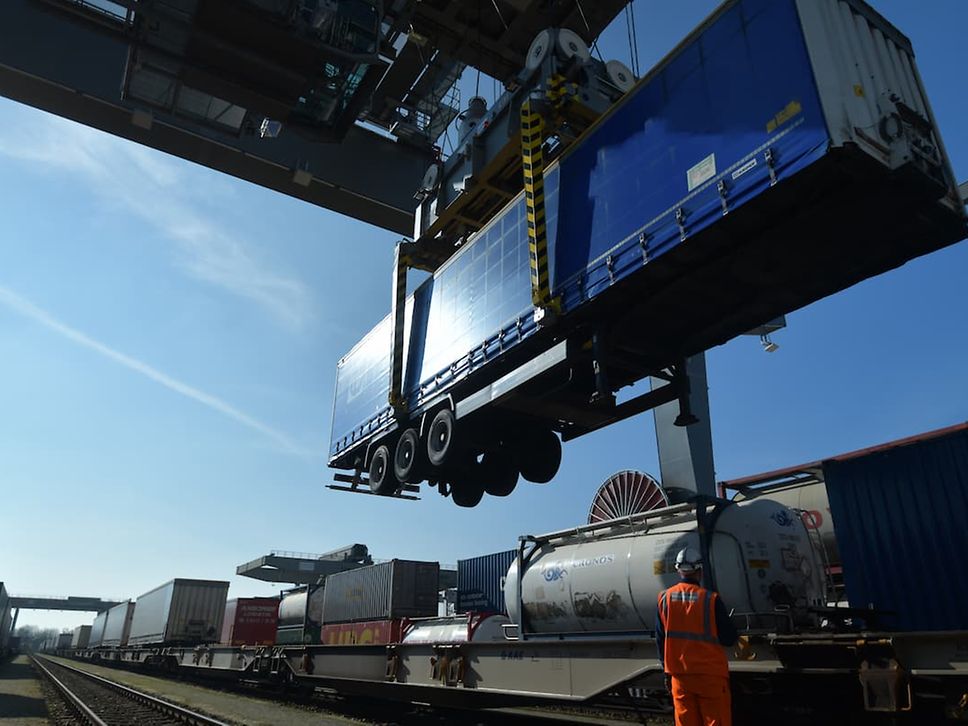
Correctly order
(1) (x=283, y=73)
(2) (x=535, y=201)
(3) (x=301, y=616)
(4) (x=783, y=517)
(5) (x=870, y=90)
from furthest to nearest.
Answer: (3) (x=301, y=616), (1) (x=283, y=73), (2) (x=535, y=201), (4) (x=783, y=517), (5) (x=870, y=90)

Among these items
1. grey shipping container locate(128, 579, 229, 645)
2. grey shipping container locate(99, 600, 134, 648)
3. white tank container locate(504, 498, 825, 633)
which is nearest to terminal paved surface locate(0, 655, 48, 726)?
grey shipping container locate(128, 579, 229, 645)

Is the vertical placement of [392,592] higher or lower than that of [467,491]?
lower

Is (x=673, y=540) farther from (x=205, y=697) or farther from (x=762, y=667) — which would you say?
(x=205, y=697)

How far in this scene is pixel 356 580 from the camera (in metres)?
17.1

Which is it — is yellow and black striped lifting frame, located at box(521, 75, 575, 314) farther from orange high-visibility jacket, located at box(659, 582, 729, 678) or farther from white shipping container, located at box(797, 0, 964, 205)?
orange high-visibility jacket, located at box(659, 582, 729, 678)

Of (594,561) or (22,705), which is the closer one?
(594,561)

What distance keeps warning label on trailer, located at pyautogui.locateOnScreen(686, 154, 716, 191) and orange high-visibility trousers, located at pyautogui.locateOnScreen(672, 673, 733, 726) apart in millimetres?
4533

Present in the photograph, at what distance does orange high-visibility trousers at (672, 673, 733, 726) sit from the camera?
422 cm

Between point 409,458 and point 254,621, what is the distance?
1396 cm

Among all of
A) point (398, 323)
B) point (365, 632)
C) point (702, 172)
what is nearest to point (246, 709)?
point (365, 632)

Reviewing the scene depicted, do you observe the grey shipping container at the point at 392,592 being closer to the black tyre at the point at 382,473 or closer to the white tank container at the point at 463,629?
the black tyre at the point at 382,473

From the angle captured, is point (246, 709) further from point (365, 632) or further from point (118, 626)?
point (118, 626)

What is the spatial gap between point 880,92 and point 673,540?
473 cm

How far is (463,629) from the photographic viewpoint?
9.29 meters
